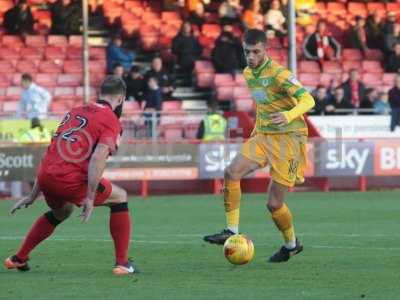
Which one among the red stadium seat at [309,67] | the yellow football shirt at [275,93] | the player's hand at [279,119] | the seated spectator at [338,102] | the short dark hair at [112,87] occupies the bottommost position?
the seated spectator at [338,102]

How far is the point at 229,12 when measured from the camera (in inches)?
1166

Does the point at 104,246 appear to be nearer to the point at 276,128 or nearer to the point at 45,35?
the point at 276,128

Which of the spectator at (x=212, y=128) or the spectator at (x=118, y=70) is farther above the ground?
the spectator at (x=118, y=70)

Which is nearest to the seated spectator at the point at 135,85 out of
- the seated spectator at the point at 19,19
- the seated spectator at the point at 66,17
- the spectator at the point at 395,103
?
the seated spectator at the point at 66,17

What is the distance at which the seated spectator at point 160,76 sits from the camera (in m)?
26.1

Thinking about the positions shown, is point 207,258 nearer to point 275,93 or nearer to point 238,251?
point 238,251

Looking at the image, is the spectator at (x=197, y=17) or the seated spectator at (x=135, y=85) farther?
the spectator at (x=197, y=17)

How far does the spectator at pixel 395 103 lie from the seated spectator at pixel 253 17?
3779mm

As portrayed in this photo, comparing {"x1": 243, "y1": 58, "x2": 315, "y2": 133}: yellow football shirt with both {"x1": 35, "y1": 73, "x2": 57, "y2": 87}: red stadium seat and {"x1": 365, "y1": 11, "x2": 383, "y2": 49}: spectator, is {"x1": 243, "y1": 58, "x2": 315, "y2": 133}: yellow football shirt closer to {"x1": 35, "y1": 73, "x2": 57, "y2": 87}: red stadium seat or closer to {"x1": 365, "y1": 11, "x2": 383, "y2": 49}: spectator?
Answer: {"x1": 35, "y1": 73, "x2": 57, "y2": 87}: red stadium seat

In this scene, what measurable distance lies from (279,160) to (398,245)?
6.49 ft

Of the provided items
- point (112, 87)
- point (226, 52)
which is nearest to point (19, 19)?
point (226, 52)

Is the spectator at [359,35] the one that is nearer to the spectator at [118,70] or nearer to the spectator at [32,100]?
the spectator at [118,70]

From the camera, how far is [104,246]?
13.4 m

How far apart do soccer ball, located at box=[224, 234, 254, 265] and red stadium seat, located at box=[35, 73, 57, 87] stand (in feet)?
52.8
